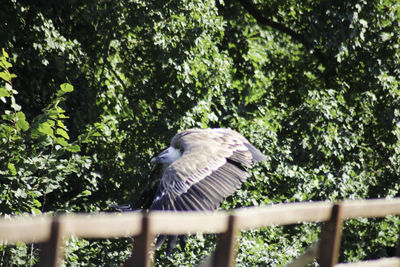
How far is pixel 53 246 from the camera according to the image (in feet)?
6.20

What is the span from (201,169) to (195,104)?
5.44ft

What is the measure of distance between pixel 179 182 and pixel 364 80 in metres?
4.65

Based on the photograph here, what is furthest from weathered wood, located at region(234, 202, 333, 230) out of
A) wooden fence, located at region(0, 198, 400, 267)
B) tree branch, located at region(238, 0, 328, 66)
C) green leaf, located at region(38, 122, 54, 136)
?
tree branch, located at region(238, 0, 328, 66)

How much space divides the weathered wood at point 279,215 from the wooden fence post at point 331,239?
0.13ft

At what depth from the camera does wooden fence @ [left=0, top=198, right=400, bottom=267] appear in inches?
73.0

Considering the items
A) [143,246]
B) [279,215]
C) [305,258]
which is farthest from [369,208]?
[143,246]

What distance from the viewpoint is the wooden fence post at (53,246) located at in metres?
1.87

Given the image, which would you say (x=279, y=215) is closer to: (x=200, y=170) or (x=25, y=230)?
(x=25, y=230)

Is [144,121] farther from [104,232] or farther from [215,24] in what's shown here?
[104,232]

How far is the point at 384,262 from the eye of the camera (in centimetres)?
323

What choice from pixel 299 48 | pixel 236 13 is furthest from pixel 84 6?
pixel 299 48

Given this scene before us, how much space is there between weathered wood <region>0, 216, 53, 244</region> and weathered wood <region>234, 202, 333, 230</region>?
0.73 metres

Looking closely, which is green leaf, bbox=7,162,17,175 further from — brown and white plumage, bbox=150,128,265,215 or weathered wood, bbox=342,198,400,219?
weathered wood, bbox=342,198,400,219

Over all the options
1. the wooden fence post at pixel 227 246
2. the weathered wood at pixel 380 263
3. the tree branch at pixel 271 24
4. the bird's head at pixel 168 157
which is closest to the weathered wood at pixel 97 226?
the wooden fence post at pixel 227 246
